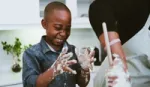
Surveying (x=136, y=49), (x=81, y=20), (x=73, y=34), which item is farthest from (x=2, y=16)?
(x=136, y=49)

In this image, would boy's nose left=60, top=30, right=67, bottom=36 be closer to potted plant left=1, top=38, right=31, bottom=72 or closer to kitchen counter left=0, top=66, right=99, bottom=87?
kitchen counter left=0, top=66, right=99, bottom=87

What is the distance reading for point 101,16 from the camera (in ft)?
2.34

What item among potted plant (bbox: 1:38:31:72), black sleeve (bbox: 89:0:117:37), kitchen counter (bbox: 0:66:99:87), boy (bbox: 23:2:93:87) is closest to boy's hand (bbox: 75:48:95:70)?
boy (bbox: 23:2:93:87)

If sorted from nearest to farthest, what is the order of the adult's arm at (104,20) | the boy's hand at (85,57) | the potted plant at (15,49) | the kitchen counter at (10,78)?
1. the adult's arm at (104,20)
2. the boy's hand at (85,57)
3. the kitchen counter at (10,78)
4. the potted plant at (15,49)

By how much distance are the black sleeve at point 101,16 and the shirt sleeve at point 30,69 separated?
258 millimetres

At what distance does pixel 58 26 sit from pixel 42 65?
139 mm

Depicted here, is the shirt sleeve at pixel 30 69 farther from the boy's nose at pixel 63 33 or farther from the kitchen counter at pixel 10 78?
the kitchen counter at pixel 10 78

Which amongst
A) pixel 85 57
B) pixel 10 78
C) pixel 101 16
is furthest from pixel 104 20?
pixel 10 78

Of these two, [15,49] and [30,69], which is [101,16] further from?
[15,49]

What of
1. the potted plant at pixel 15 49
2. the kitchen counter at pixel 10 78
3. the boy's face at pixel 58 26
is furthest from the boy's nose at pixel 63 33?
the potted plant at pixel 15 49

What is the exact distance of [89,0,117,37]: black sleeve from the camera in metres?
0.70

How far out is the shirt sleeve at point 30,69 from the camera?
2.77ft

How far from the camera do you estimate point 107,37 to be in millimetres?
651

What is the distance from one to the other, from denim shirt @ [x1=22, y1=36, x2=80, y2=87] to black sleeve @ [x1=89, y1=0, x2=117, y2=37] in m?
0.21
